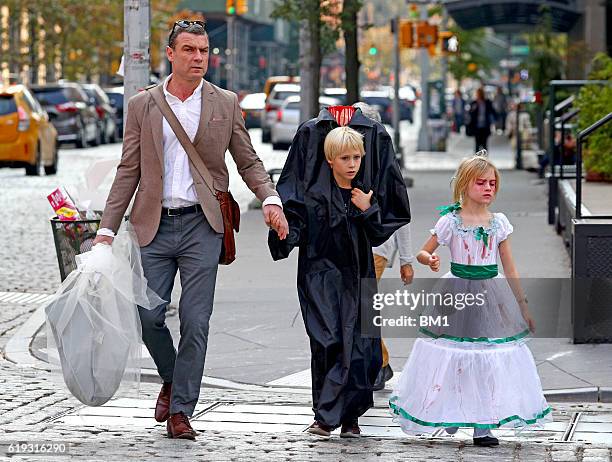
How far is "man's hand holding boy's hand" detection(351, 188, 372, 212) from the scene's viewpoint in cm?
773

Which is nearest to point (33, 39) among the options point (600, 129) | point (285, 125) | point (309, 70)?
point (285, 125)

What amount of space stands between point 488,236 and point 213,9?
311 feet

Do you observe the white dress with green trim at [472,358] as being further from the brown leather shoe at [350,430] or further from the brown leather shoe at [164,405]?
the brown leather shoe at [164,405]

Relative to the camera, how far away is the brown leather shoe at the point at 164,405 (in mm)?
7953

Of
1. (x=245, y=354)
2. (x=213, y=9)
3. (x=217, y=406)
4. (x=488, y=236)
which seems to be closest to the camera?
(x=488, y=236)

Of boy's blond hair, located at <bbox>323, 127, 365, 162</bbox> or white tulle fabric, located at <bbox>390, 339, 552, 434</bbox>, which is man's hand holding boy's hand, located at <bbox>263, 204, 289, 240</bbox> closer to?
boy's blond hair, located at <bbox>323, 127, 365, 162</bbox>

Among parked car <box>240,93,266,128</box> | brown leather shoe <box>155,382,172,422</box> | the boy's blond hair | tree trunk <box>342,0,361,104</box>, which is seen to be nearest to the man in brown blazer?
brown leather shoe <box>155,382,172,422</box>

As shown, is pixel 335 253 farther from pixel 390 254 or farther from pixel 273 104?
pixel 273 104

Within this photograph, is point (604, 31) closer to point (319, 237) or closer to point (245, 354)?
point (245, 354)

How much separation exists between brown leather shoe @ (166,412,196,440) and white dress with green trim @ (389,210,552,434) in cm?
92

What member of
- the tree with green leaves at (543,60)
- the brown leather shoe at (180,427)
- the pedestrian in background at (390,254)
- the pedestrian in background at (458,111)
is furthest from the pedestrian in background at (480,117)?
the brown leather shoe at (180,427)

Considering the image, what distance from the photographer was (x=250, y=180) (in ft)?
26.3

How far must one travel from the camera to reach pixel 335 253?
7.79 meters

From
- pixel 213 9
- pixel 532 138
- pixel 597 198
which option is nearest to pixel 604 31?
pixel 532 138
